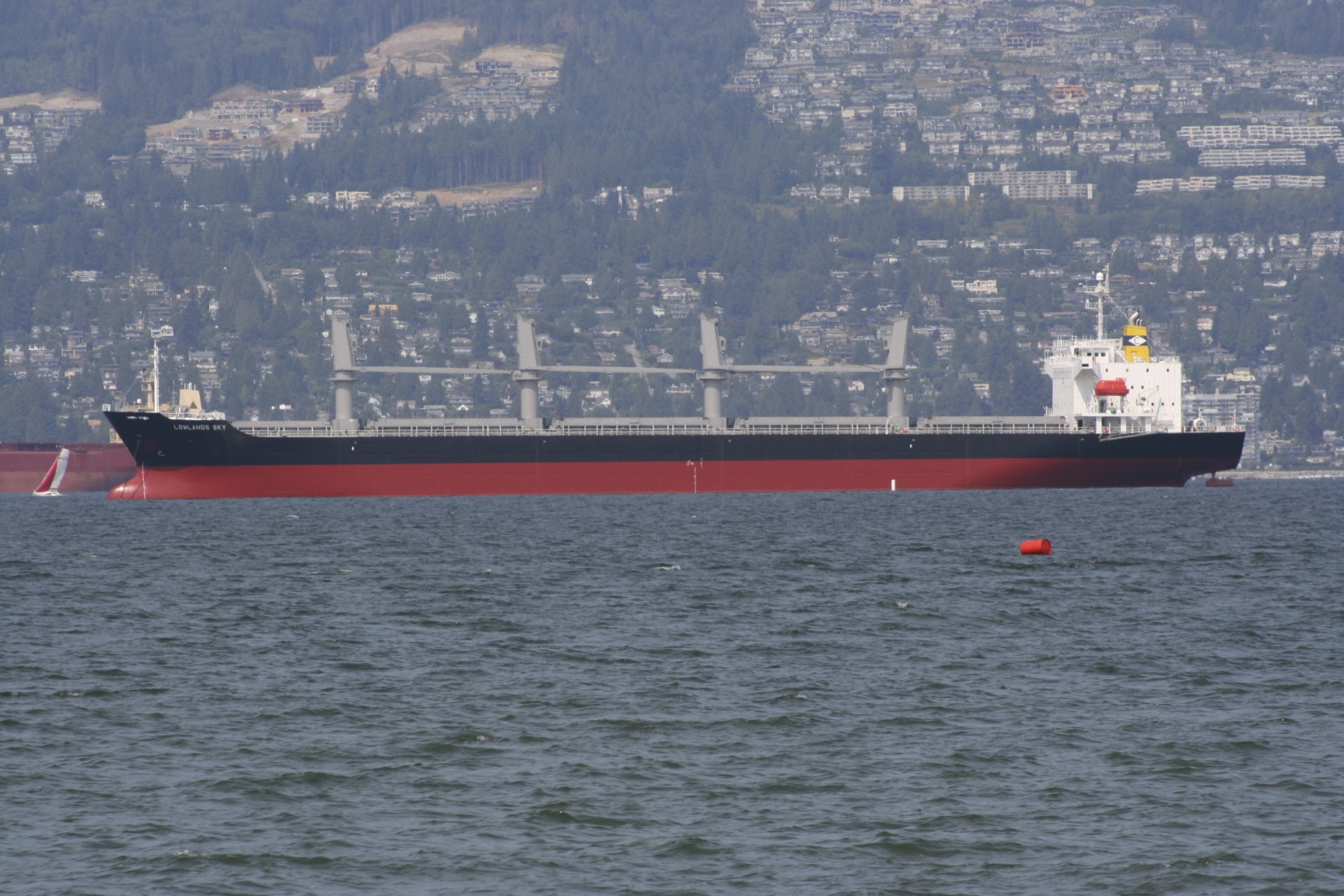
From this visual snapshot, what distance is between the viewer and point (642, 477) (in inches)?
2675

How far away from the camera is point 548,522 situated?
177 feet

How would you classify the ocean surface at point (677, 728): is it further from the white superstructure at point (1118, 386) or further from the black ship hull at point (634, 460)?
the white superstructure at point (1118, 386)

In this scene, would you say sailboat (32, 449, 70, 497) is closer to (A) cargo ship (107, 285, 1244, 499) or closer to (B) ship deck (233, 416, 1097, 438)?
(A) cargo ship (107, 285, 1244, 499)

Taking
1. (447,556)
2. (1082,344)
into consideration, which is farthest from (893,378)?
(447,556)

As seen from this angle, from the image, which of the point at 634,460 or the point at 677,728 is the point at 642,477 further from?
the point at 677,728

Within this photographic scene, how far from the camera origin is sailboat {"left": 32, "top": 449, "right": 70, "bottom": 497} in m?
102

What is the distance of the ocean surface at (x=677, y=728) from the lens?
15055mm

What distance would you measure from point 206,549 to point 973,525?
2132 centimetres

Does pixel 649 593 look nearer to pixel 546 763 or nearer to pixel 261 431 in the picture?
pixel 546 763

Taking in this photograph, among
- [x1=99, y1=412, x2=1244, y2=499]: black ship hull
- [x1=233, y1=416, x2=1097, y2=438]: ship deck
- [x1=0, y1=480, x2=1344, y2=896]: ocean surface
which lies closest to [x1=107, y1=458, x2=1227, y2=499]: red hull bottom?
[x1=99, y1=412, x2=1244, y2=499]: black ship hull

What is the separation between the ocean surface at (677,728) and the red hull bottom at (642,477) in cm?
2788

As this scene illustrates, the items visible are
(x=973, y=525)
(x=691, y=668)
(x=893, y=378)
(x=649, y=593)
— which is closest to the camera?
(x=691, y=668)

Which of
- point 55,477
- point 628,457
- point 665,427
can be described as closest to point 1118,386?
point 665,427

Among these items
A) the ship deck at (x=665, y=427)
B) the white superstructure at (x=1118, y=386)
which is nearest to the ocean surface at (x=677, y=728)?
the ship deck at (x=665, y=427)
